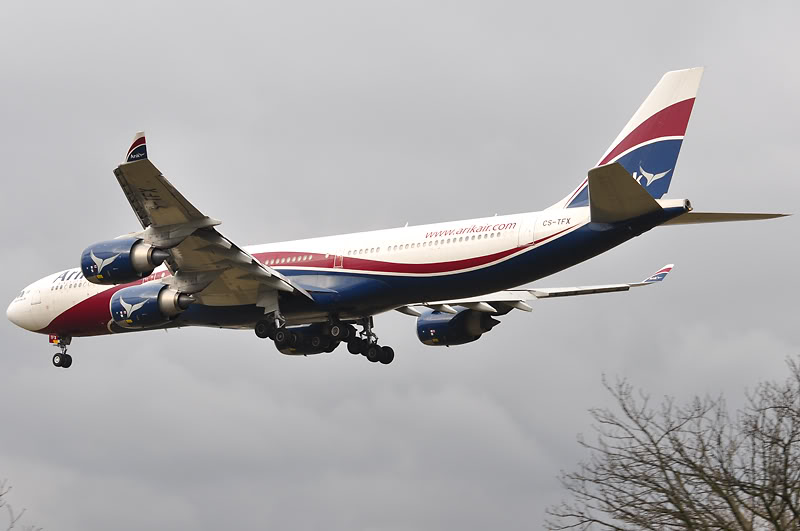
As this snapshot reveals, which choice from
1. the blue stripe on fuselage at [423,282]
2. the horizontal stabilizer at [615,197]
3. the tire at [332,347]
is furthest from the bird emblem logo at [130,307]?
the horizontal stabilizer at [615,197]

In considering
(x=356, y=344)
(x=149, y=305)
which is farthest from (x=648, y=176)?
(x=149, y=305)

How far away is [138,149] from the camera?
3509 centimetres

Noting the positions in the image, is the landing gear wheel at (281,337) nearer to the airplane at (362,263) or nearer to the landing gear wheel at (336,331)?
the airplane at (362,263)

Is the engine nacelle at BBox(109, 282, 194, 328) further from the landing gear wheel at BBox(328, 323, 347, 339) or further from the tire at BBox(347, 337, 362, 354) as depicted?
the tire at BBox(347, 337, 362, 354)

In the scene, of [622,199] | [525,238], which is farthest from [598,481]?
[525,238]

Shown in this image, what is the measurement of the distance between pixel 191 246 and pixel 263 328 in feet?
13.2

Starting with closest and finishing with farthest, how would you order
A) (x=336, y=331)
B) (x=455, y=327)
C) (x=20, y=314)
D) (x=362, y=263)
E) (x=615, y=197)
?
(x=615, y=197) → (x=362, y=263) → (x=336, y=331) → (x=455, y=327) → (x=20, y=314)

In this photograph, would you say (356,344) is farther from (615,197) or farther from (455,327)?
(615,197)

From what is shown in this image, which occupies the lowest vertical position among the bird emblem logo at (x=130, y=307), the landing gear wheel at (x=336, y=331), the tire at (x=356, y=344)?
the bird emblem logo at (x=130, y=307)

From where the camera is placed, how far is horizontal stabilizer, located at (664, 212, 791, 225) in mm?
32125

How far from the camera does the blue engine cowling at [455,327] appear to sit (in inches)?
1762

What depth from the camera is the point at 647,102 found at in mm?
36656

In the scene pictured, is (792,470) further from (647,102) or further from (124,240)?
(124,240)

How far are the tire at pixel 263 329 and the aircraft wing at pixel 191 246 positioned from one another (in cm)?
67
